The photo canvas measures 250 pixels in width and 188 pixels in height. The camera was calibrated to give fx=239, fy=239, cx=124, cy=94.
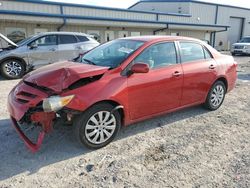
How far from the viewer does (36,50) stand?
29.5ft

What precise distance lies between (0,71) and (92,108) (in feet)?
21.5

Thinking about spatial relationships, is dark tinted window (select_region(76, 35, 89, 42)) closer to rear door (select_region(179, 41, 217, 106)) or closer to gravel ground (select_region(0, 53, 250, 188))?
gravel ground (select_region(0, 53, 250, 188))

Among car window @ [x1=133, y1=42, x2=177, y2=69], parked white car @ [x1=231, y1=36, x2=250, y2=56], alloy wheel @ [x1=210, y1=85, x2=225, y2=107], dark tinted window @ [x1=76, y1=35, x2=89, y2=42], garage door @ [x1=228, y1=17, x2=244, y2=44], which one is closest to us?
car window @ [x1=133, y1=42, x2=177, y2=69]

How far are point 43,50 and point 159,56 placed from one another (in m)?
6.34

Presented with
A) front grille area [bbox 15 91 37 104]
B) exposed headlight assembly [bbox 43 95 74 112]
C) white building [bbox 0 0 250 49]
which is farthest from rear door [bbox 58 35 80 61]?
white building [bbox 0 0 250 49]

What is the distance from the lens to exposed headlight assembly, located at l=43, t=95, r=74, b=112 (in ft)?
10.2

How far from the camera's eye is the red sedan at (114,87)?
128 inches

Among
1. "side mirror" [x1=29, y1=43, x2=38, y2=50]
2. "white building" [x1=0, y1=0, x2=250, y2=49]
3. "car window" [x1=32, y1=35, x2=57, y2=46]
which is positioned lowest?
"side mirror" [x1=29, y1=43, x2=38, y2=50]

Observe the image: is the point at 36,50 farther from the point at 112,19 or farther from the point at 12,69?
the point at 112,19

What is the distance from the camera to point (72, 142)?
376 cm

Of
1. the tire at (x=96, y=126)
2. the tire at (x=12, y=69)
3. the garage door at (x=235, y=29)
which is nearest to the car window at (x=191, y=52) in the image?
the tire at (x=96, y=126)

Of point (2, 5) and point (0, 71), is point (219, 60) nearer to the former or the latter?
point (0, 71)

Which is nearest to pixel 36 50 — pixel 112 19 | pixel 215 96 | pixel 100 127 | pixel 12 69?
pixel 12 69

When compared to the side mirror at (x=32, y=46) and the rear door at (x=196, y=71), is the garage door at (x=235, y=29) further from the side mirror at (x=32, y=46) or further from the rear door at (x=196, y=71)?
the rear door at (x=196, y=71)
